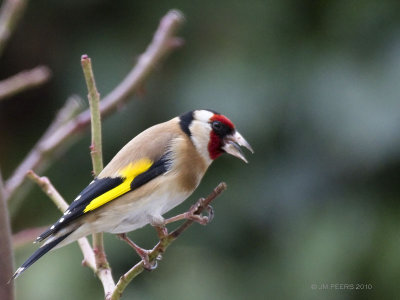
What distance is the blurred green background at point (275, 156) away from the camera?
3543 millimetres

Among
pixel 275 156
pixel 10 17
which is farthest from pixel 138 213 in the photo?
pixel 275 156

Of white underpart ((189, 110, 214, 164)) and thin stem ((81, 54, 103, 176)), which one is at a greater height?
thin stem ((81, 54, 103, 176))

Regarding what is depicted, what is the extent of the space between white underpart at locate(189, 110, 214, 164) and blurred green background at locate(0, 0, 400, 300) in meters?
1.43

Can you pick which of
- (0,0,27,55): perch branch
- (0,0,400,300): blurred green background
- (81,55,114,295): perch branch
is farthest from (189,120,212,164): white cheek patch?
(0,0,400,300): blurred green background

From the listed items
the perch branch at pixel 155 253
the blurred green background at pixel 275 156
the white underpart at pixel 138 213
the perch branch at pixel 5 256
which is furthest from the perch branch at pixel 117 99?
the blurred green background at pixel 275 156

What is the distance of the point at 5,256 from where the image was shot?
67.8 inches

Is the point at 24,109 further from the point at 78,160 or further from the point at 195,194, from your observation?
the point at 195,194

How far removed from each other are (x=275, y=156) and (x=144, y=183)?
5.87 ft

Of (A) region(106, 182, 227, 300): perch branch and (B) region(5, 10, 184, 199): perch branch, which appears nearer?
(A) region(106, 182, 227, 300): perch branch

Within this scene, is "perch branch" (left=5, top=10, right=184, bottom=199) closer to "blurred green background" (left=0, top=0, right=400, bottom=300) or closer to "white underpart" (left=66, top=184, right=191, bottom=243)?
"white underpart" (left=66, top=184, right=191, bottom=243)

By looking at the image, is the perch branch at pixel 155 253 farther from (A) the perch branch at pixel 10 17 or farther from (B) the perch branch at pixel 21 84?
(A) the perch branch at pixel 10 17

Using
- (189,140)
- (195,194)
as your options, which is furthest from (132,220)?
(195,194)

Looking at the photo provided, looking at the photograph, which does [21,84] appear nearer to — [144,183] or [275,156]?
[144,183]

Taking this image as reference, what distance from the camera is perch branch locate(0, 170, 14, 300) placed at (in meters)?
1.66
